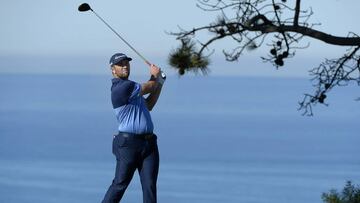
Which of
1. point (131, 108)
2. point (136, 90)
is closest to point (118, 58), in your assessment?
point (136, 90)

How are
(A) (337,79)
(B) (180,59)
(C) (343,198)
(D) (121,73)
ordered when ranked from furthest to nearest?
(C) (343,198), (A) (337,79), (B) (180,59), (D) (121,73)

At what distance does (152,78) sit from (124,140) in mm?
472

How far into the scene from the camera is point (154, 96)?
315 inches

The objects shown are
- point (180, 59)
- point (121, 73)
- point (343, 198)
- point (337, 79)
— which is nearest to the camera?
→ point (121, 73)

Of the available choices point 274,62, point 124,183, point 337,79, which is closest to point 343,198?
point 337,79

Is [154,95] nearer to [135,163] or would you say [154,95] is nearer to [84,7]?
[135,163]

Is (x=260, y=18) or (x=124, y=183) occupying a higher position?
(x=260, y=18)

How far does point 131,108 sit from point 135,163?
1.35 feet

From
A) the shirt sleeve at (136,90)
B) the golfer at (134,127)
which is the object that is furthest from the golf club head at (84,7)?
the shirt sleeve at (136,90)

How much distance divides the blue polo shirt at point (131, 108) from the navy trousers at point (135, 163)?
6cm

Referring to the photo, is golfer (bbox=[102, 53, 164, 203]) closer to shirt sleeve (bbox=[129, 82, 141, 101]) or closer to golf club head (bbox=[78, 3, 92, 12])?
shirt sleeve (bbox=[129, 82, 141, 101])

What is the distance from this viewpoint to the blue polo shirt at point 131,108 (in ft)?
25.4

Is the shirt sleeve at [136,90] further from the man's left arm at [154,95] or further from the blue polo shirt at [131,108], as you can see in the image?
the man's left arm at [154,95]

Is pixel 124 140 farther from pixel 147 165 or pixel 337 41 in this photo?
pixel 337 41
